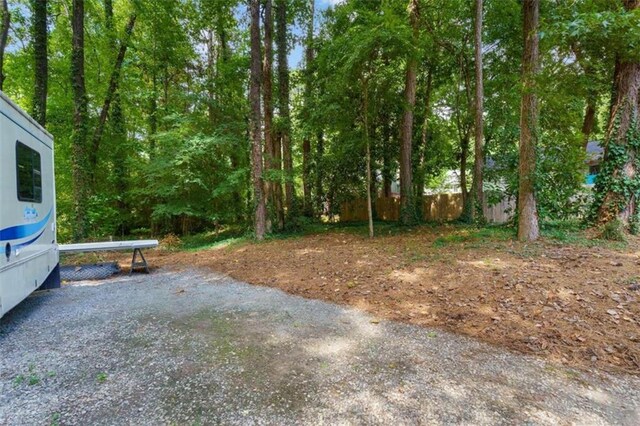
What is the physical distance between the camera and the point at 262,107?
1215 cm

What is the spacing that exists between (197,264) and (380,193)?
12853 millimetres

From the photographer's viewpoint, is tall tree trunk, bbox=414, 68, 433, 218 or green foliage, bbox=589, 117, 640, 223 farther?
tall tree trunk, bbox=414, 68, 433, 218

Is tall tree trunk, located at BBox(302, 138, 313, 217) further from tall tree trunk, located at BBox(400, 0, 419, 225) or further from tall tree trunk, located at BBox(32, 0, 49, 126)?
tall tree trunk, located at BBox(32, 0, 49, 126)

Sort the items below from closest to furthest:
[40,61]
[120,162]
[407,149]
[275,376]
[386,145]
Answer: [275,376] < [40,61] < [407,149] < [120,162] < [386,145]

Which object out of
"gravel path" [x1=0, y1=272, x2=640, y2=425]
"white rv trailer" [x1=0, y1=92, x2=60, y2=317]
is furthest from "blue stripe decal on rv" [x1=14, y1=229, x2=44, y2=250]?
"gravel path" [x1=0, y1=272, x2=640, y2=425]

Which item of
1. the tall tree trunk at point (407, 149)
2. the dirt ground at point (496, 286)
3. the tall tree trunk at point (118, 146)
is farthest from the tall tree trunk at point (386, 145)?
the tall tree trunk at point (118, 146)

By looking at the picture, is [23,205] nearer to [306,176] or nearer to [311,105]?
[311,105]

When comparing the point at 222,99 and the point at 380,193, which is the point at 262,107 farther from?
→ the point at 380,193

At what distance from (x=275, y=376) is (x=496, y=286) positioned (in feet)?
10.8

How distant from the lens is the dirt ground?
10.7 ft

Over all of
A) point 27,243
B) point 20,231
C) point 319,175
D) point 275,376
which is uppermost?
→ point 319,175

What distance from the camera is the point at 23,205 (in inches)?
152

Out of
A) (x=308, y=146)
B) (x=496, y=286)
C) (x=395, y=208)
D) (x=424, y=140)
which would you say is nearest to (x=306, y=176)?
(x=308, y=146)

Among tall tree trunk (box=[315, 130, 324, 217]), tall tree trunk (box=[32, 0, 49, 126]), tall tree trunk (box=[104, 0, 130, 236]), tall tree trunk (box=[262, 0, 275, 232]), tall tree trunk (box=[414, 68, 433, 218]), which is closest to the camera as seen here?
tall tree trunk (box=[32, 0, 49, 126])
